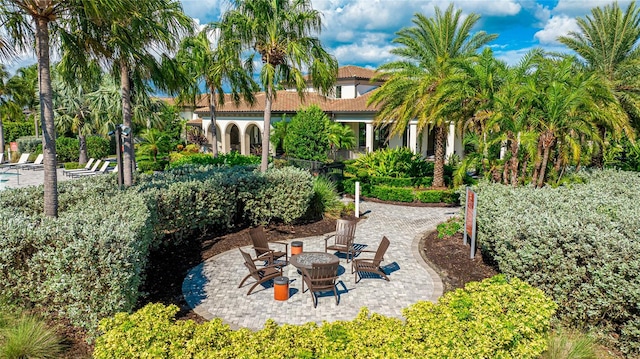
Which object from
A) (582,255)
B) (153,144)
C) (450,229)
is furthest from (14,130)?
(582,255)

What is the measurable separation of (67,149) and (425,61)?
28.3 metres

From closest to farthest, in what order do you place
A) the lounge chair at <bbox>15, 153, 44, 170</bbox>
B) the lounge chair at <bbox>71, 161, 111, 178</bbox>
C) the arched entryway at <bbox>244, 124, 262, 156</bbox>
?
the lounge chair at <bbox>71, 161, 111, 178</bbox> → the lounge chair at <bbox>15, 153, 44, 170</bbox> → the arched entryway at <bbox>244, 124, 262, 156</bbox>

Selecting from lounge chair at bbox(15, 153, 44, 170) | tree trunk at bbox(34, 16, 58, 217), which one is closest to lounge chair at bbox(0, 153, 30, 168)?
lounge chair at bbox(15, 153, 44, 170)

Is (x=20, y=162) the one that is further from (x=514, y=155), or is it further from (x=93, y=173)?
(x=514, y=155)

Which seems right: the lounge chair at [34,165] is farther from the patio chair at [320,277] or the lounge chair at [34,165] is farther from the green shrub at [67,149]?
the patio chair at [320,277]

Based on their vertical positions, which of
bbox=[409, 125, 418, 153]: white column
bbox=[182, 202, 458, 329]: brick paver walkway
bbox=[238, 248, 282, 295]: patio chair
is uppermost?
bbox=[409, 125, 418, 153]: white column

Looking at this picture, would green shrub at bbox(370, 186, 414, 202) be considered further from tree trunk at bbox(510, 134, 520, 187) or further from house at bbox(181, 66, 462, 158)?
house at bbox(181, 66, 462, 158)

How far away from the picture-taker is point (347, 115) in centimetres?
Result: 2920

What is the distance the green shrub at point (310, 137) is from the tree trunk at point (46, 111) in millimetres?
17119

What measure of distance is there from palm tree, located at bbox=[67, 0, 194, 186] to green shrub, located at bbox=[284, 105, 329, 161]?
43.3ft

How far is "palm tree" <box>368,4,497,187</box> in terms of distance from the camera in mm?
17609

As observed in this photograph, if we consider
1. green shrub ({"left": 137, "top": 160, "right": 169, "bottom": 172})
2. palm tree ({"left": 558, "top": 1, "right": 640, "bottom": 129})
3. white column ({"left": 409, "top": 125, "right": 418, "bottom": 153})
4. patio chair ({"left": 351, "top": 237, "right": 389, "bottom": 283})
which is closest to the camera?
patio chair ({"left": 351, "top": 237, "right": 389, "bottom": 283})

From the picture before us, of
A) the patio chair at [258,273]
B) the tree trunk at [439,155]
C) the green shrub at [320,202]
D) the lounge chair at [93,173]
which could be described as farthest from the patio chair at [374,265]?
the lounge chair at [93,173]

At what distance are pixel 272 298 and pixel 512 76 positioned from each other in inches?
442
